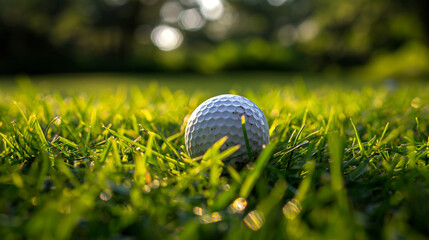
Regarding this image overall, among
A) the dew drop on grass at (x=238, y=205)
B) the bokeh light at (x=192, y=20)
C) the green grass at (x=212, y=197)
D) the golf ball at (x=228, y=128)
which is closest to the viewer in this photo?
the green grass at (x=212, y=197)

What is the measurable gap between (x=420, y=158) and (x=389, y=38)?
19.5 m

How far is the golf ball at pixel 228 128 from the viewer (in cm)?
119

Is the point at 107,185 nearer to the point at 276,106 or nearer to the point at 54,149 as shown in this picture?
the point at 54,149

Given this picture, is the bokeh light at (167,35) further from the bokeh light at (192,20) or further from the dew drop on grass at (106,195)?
the dew drop on grass at (106,195)

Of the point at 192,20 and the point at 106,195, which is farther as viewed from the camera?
the point at 192,20

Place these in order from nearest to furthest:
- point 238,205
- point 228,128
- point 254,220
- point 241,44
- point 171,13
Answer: point 254,220 < point 238,205 < point 228,128 < point 241,44 < point 171,13

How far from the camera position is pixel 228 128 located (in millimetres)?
1211

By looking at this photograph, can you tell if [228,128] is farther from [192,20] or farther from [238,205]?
[192,20]

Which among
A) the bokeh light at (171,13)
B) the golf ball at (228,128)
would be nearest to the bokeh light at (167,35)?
the bokeh light at (171,13)

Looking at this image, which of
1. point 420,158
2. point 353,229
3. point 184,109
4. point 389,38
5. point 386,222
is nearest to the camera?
point 353,229

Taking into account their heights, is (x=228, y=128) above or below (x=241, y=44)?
above

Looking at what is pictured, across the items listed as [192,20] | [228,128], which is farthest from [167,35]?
[228,128]

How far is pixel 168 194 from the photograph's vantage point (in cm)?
95

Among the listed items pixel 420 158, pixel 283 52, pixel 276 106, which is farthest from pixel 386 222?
pixel 283 52
